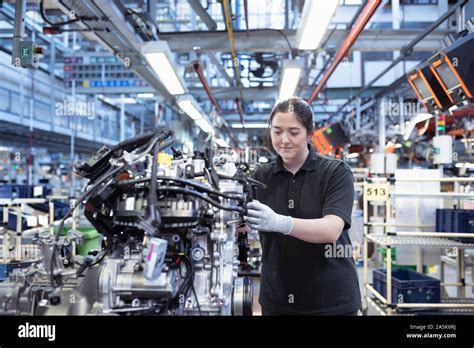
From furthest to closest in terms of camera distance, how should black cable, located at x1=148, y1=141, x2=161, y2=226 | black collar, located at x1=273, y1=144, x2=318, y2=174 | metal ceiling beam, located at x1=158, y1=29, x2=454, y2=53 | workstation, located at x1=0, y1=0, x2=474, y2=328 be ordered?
metal ceiling beam, located at x1=158, y1=29, x2=454, y2=53
black collar, located at x1=273, y1=144, x2=318, y2=174
workstation, located at x1=0, y1=0, x2=474, y2=328
black cable, located at x1=148, y1=141, x2=161, y2=226

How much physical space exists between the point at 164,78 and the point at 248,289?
3345 mm

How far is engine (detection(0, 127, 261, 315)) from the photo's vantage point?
1229mm

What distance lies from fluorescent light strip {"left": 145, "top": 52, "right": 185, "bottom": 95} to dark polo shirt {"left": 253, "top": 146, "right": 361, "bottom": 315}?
245cm

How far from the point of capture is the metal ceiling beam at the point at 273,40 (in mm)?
4191

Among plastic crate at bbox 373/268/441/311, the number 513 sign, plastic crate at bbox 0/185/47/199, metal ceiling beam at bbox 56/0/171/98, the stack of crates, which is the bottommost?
plastic crate at bbox 373/268/441/311

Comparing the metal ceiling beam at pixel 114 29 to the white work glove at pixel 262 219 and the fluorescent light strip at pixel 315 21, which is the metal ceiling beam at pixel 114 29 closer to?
the fluorescent light strip at pixel 315 21

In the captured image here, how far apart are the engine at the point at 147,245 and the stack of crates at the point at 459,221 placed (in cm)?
327

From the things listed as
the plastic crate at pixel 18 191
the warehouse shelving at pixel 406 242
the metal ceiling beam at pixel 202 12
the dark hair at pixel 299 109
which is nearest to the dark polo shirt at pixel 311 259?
the dark hair at pixel 299 109

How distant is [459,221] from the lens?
151 inches

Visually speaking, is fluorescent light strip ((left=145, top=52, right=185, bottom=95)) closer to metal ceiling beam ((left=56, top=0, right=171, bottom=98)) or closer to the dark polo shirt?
metal ceiling beam ((left=56, top=0, right=171, bottom=98))

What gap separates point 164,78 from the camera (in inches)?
170

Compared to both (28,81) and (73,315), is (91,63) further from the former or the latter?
(73,315)

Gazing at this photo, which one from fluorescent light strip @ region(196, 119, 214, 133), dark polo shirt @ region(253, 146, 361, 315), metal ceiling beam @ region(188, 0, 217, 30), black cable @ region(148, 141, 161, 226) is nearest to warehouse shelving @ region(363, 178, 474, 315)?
dark polo shirt @ region(253, 146, 361, 315)

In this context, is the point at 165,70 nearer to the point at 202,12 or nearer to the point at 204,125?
the point at 202,12
